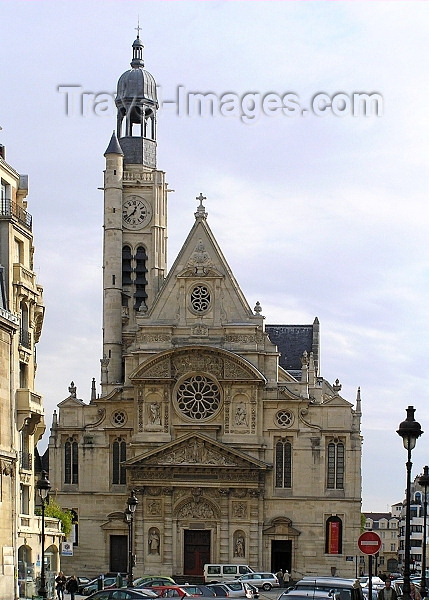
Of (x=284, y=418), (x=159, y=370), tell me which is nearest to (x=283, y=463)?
(x=284, y=418)

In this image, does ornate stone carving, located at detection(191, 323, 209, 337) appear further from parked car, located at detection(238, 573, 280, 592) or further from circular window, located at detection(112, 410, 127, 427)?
parked car, located at detection(238, 573, 280, 592)

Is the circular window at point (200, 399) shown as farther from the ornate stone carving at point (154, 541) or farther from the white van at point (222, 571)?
the white van at point (222, 571)

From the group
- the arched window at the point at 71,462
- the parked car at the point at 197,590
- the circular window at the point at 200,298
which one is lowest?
the parked car at the point at 197,590

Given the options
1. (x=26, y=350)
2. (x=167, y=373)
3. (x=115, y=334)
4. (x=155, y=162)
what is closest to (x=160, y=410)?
(x=167, y=373)

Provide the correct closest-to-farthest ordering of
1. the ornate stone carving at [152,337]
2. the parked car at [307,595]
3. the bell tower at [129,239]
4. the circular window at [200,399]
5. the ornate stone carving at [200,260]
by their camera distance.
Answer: the parked car at [307,595], the circular window at [200,399], the ornate stone carving at [152,337], the ornate stone carving at [200,260], the bell tower at [129,239]

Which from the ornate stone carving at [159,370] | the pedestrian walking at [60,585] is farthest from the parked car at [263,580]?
the ornate stone carving at [159,370]

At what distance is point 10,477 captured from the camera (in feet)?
174

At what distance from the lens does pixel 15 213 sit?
2235 inches

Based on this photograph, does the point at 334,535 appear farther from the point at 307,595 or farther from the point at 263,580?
the point at 307,595

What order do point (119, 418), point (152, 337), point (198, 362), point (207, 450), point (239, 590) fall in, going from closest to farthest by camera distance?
point (239, 590), point (207, 450), point (198, 362), point (152, 337), point (119, 418)

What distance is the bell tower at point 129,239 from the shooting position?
8669 centimetres

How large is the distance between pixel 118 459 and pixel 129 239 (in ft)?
46.3

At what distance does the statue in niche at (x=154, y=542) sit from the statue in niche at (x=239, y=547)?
13.7 ft

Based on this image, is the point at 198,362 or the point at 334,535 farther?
the point at 198,362
